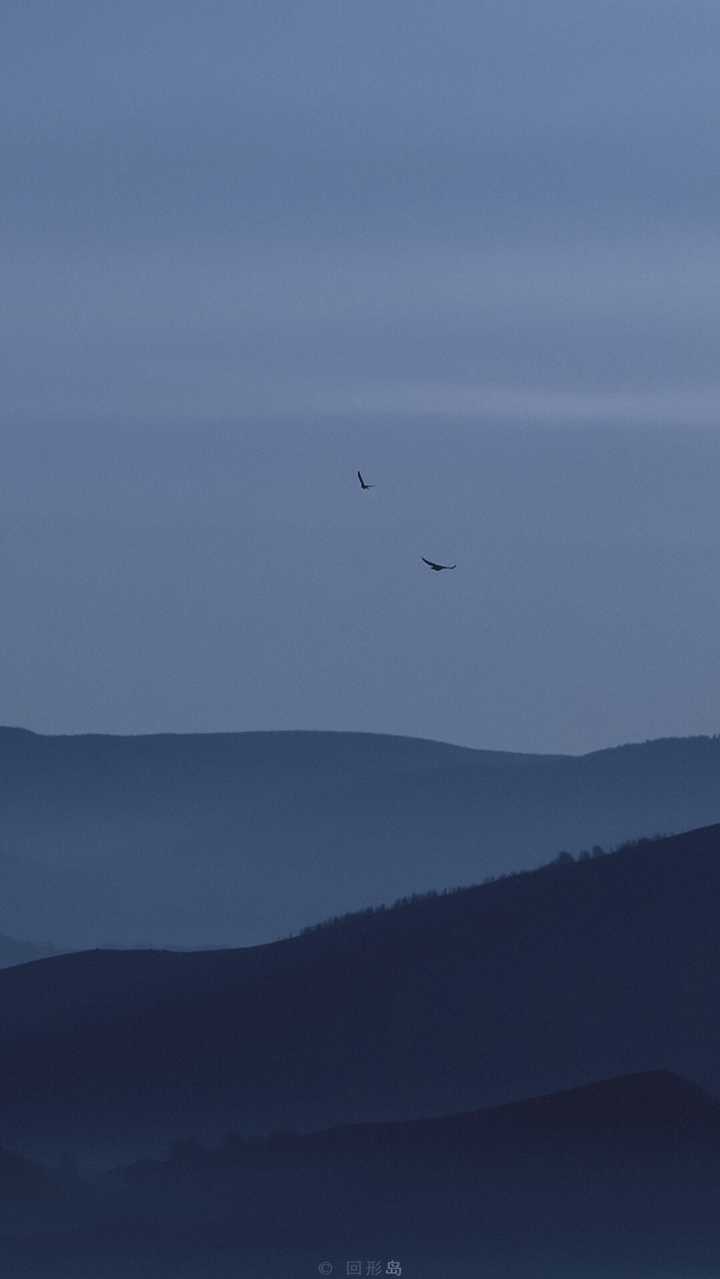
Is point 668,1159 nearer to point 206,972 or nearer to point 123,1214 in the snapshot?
point 123,1214

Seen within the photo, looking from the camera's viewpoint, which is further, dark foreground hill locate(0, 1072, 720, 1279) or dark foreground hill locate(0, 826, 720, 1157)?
dark foreground hill locate(0, 826, 720, 1157)

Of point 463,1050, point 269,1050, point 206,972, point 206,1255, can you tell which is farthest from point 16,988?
point 206,1255

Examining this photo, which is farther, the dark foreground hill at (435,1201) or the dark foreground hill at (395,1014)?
the dark foreground hill at (395,1014)

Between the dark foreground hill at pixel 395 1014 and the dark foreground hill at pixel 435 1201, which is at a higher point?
the dark foreground hill at pixel 395 1014

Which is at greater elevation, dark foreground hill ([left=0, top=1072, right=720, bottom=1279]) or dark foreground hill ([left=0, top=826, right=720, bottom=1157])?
dark foreground hill ([left=0, top=826, right=720, bottom=1157])
